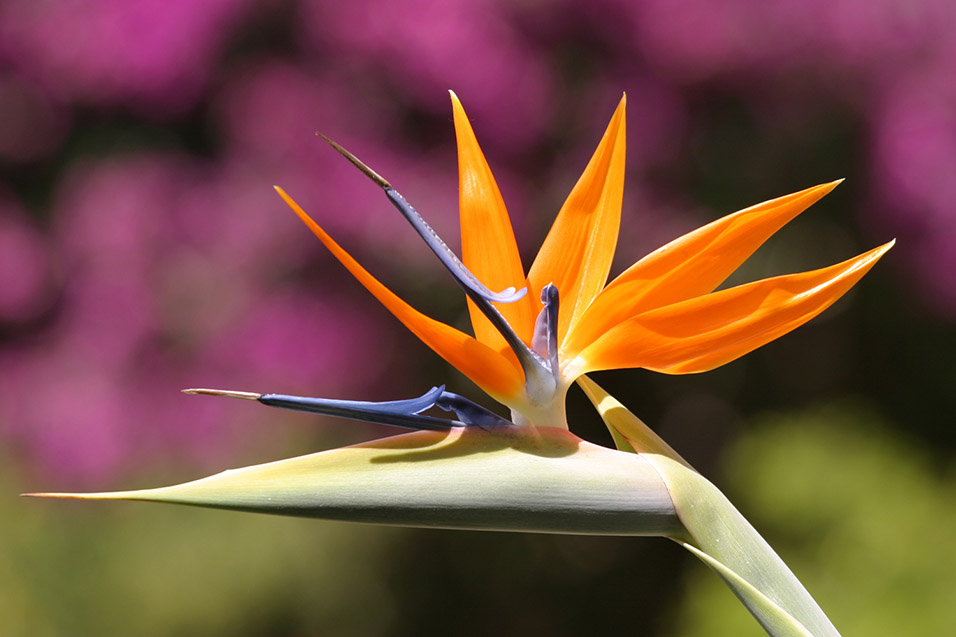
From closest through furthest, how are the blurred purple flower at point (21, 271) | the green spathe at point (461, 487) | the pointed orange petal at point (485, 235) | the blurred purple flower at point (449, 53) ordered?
the green spathe at point (461, 487), the pointed orange petal at point (485, 235), the blurred purple flower at point (449, 53), the blurred purple flower at point (21, 271)

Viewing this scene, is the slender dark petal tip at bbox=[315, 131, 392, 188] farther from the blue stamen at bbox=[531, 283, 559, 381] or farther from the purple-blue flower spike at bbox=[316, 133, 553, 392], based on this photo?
the blue stamen at bbox=[531, 283, 559, 381]

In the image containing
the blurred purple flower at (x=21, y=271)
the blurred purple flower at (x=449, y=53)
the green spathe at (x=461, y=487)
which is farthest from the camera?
the blurred purple flower at (x=21, y=271)

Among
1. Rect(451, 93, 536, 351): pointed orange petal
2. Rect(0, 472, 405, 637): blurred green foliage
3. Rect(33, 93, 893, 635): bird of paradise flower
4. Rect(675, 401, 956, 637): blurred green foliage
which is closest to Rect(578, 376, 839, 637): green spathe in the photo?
Rect(33, 93, 893, 635): bird of paradise flower

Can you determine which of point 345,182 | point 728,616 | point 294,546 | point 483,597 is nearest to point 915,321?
point 728,616

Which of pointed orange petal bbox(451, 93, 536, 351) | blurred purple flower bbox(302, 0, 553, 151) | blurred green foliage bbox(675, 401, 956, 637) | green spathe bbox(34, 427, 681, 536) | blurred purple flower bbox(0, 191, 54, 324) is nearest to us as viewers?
green spathe bbox(34, 427, 681, 536)

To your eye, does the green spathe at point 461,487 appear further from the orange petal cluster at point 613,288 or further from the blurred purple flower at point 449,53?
the blurred purple flower at point 449,53

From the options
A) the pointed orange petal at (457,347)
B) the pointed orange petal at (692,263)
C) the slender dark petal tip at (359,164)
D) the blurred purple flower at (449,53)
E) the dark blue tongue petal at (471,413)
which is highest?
the blurred purple flower at (449,53)

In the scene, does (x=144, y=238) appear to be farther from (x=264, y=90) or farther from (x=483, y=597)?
(x=483, y=597)

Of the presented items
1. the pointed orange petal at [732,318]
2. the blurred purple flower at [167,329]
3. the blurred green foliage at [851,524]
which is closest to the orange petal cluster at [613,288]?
the pointed orange petal at [732,318]
